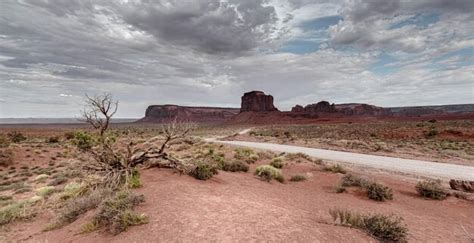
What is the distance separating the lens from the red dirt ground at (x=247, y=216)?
5438mm

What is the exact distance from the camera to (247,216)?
625cm

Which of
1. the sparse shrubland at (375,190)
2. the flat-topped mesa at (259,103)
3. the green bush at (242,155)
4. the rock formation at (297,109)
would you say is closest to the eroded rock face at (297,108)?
the rock formation at (297,109)

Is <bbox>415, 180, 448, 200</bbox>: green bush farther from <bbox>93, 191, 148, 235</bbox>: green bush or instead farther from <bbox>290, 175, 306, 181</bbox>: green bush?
<bbox>93, 191, 148, 235</bbox>: green bush

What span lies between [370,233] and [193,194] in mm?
4261

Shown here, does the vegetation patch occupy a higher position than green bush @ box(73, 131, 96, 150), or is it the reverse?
green bush @ box(73, 131, 96, 150)

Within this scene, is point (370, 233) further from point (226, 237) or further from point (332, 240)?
point (226, 237)

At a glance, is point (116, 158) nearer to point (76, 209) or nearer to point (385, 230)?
point (76, 209)

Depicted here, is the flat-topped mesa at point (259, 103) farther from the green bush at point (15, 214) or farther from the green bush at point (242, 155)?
the green bush at point (15, 214)

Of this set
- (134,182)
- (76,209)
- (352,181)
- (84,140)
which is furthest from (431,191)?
(84,140)

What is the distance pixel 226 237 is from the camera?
5.20 meters

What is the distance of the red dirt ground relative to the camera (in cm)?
544

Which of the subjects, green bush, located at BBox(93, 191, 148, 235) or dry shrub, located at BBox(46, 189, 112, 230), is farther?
dry shrub, located at BBox(46, 189, 112, 230)

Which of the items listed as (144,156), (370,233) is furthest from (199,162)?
(370,233)

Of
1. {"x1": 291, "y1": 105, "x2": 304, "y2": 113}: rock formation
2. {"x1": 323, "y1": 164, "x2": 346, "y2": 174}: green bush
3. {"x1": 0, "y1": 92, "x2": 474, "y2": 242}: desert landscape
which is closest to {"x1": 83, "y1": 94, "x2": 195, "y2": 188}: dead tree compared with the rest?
{"x1": 0, "y1": 92, "x2": 474, "y2": 242}: desert landscape
